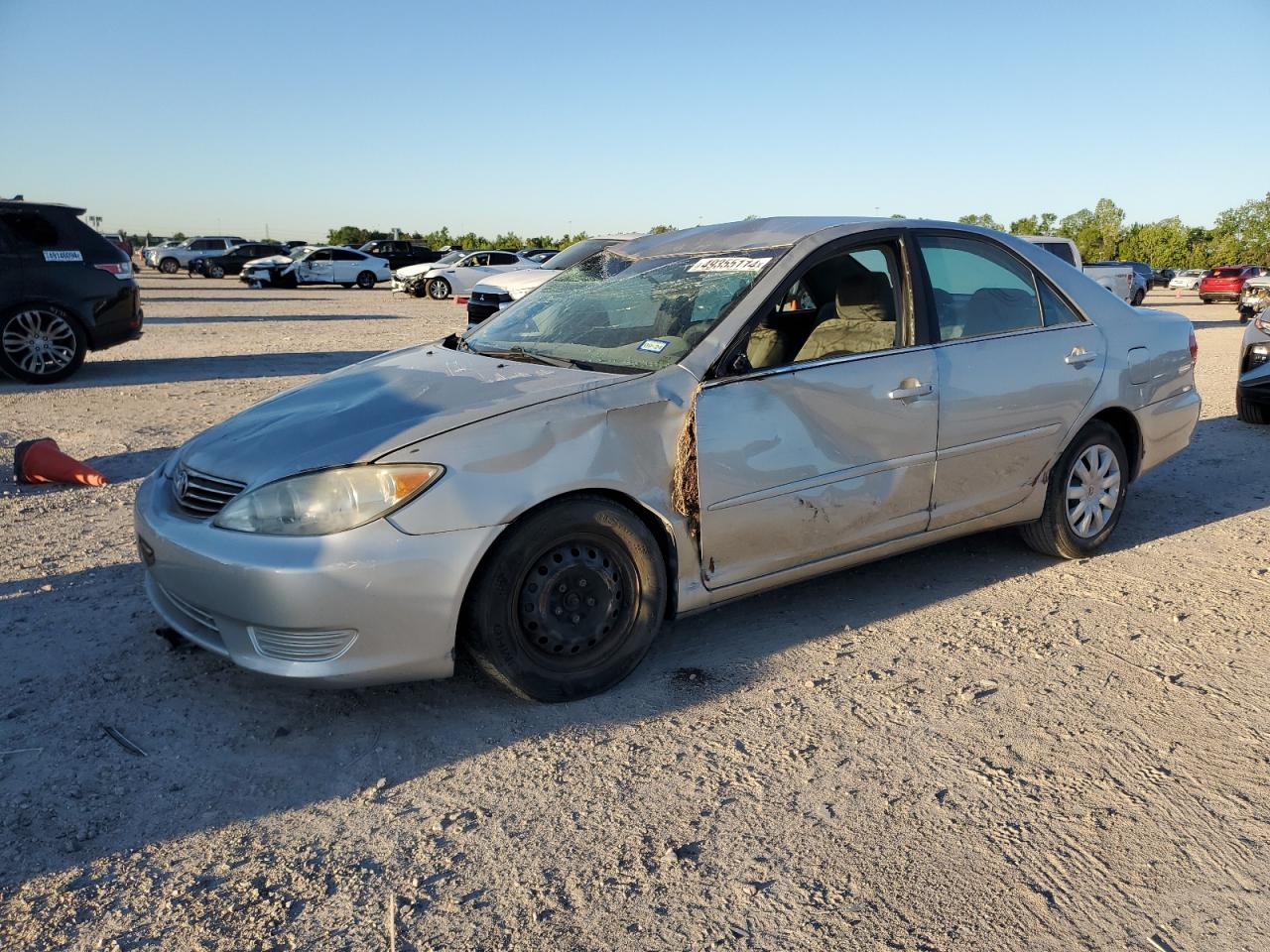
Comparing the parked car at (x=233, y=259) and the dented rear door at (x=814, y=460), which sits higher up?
the parked car at (x=233, y=259)

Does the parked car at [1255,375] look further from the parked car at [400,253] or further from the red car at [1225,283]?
the parked car at [400,253]

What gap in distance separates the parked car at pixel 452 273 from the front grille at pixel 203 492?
2630cm

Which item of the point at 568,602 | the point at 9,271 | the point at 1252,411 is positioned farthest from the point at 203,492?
the point at 1252,411

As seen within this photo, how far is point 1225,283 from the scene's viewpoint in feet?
116

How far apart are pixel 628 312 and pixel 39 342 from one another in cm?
866

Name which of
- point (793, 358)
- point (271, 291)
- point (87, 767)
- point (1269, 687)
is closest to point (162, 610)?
point (87, 767)

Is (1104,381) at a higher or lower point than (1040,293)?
lower

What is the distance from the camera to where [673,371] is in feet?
11.8

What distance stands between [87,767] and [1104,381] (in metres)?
4.44

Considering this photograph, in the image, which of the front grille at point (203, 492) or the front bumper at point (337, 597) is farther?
the front grille at point (203, 492)

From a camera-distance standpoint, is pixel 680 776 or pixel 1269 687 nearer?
pixel 680 776

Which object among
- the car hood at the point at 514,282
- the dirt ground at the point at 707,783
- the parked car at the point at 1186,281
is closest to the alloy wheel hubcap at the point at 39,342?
the dirt ground at the point at 707,783

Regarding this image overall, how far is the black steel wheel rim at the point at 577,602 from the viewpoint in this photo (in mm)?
3297

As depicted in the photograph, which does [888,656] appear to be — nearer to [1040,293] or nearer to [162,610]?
[1040,293]
